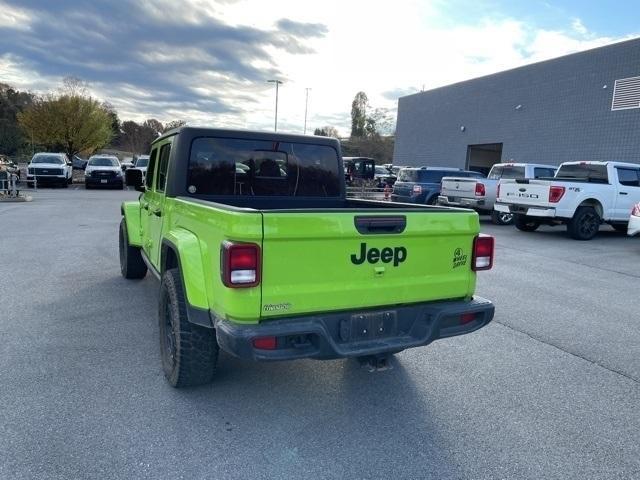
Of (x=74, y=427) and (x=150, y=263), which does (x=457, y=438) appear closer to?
(x=74, y=427)

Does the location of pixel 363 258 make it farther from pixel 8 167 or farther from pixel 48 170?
pixel 8 167

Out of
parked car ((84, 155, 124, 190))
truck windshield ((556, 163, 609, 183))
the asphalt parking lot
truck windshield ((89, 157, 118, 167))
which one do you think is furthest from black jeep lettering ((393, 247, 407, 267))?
truck windshield ((89, 157, 118, 167))

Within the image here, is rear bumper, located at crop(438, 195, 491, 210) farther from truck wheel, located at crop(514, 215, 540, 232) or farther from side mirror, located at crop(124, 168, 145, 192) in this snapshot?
side mirror, located at crop(124, 168, 145, 192)

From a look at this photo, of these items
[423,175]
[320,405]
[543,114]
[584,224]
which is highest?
[543,114]

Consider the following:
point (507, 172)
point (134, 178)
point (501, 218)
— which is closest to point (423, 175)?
point (507, 172)

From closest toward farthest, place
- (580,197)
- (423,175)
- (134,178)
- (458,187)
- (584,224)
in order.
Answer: (134,178)
(580,197)
(584,224)
(458,187)
(423,175)

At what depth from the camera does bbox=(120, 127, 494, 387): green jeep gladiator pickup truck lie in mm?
2830

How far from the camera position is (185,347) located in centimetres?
341

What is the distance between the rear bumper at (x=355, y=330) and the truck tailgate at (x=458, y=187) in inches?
484

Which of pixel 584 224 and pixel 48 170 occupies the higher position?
pixel 48 170

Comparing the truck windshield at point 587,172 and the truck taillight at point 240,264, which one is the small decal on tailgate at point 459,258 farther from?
the truck windshield at point 587,172

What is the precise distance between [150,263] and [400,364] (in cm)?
278

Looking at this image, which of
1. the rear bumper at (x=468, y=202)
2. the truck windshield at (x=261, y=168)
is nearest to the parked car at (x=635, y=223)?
the rear bumper at (x=468, y=202)

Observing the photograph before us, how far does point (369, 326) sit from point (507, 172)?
572 inches
